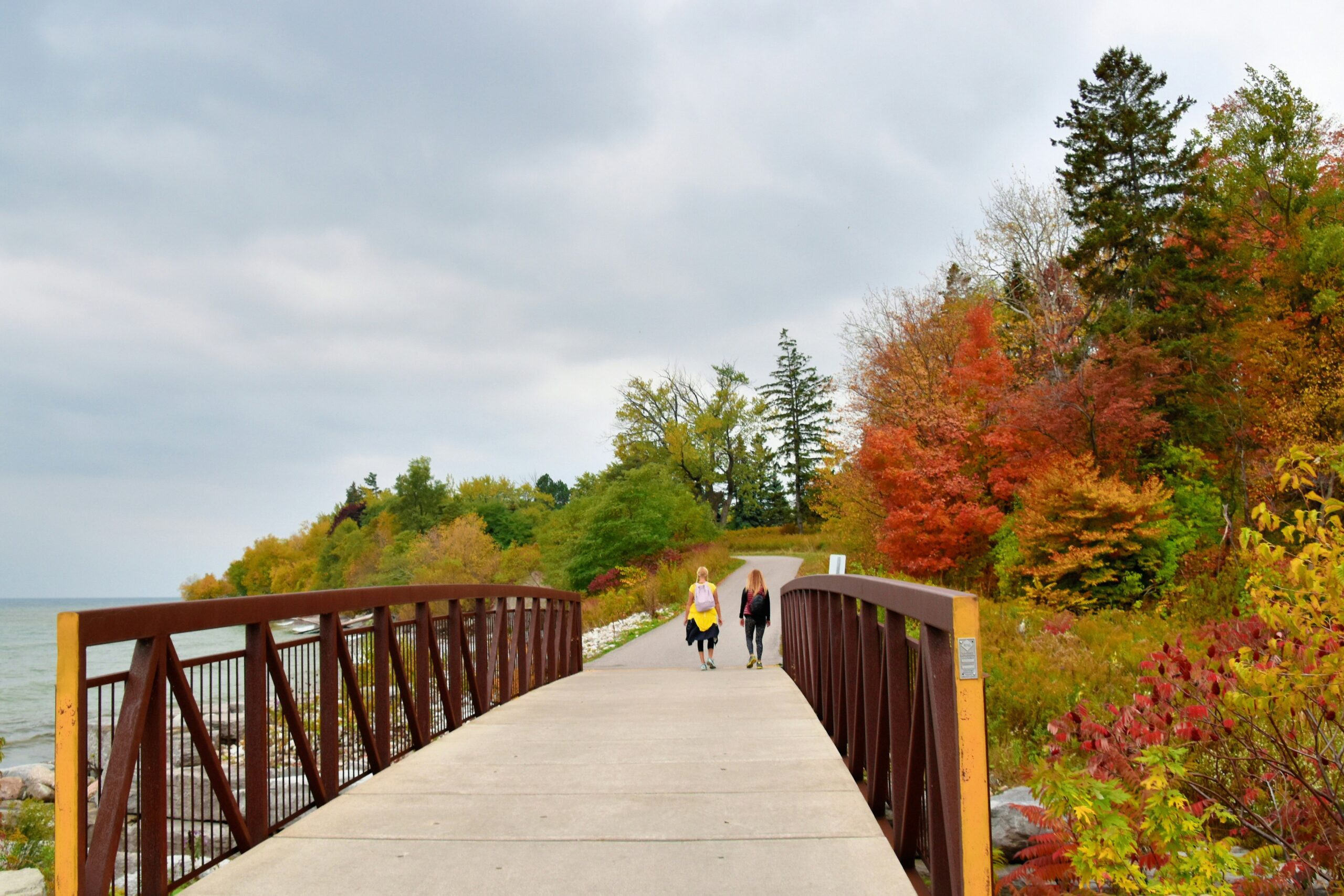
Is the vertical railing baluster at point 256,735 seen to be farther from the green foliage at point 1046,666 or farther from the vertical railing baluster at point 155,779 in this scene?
the green foliage at point 1046,666

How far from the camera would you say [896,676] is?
4113mm

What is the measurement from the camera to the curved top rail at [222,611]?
3402 millimetres

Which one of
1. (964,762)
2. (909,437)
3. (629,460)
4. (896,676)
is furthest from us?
(629,460)

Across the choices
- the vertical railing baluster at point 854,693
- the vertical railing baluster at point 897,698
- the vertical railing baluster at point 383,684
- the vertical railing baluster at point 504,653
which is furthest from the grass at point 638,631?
the vertical railing baluster at point 897,698

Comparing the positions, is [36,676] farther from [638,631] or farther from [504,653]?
[504,653]

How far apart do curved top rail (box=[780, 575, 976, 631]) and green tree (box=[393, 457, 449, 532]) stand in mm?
74866

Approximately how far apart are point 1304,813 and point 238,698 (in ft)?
18.4

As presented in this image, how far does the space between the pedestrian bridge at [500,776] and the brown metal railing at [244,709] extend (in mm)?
13

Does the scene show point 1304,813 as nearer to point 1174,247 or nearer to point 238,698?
point 238,698

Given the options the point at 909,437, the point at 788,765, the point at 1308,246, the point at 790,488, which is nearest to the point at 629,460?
the point at 790,488

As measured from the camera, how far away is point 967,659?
2.88 metres

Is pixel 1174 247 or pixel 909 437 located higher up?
pixel 1174 247

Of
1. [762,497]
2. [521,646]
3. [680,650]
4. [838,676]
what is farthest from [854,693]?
[762,497]

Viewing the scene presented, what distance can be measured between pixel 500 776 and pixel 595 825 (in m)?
1.22
